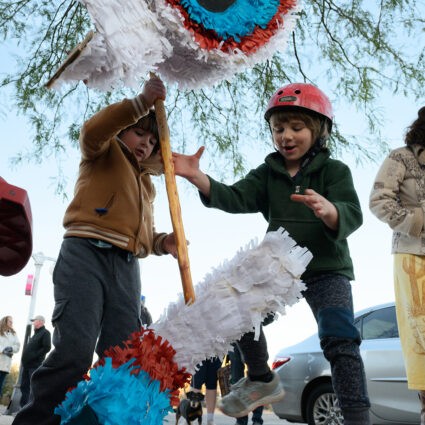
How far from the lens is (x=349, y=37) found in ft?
13.6

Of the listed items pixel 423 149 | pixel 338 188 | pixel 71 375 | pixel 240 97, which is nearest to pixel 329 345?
pixel 338 188

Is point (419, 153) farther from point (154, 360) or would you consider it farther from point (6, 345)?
point (6, 345)

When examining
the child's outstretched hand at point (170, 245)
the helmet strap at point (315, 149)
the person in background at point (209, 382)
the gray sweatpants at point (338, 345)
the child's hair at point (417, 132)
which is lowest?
the person in background at point (209, 382)

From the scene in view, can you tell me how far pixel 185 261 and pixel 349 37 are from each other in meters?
3.13

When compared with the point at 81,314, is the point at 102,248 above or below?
above

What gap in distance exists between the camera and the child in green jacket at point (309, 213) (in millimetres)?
1823

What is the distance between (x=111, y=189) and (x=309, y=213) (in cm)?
75

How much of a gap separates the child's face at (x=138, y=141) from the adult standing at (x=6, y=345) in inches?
260

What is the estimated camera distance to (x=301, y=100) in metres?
2.14

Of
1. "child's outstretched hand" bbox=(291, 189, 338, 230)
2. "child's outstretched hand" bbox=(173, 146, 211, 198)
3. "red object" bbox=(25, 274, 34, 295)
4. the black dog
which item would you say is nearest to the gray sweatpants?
"child's outstretched hand" bbox=(291, 189, 338, 230)

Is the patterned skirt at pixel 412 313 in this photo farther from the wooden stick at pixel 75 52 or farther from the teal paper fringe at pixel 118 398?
the wooden stick at pixel 75 52

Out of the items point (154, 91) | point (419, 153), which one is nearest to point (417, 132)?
point (419, 153)

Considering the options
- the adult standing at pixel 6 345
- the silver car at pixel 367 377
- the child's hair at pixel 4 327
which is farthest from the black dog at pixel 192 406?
the child's hair at pixel 4 327

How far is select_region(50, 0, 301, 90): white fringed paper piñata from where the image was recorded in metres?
1.36
